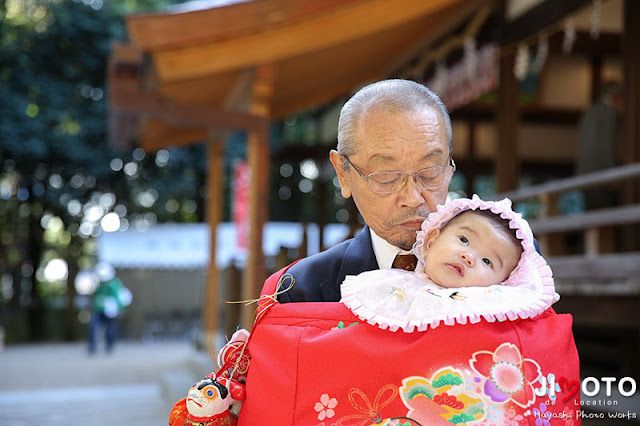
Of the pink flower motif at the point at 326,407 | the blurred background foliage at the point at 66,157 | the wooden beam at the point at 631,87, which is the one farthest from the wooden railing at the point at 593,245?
the blurred background foliage at the point at 66,157

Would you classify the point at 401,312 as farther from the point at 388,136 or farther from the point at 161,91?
the point at 161,91

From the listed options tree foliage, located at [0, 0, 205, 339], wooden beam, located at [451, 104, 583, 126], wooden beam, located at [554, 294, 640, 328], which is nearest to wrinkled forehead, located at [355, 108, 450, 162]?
wooden beam, located at [554, 294, 640, 328]

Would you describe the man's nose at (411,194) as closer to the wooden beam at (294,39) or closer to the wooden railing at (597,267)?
the wooden railing at (597,267)

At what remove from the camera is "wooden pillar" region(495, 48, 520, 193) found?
684 centimetres

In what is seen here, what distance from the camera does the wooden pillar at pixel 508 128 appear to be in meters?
6.84

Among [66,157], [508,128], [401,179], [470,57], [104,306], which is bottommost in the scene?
[104,306]

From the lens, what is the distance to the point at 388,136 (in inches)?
66.4

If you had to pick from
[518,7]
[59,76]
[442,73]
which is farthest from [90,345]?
[518,7]

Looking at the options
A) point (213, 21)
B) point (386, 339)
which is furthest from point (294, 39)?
point (386, 339)

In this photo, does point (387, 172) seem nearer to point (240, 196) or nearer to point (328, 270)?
point (328, 270)

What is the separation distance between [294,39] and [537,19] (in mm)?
2296

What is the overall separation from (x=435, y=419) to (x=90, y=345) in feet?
44.4

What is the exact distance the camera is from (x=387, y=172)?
1714mm

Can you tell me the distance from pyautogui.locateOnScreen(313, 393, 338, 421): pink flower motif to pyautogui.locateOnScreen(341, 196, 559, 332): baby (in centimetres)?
19
